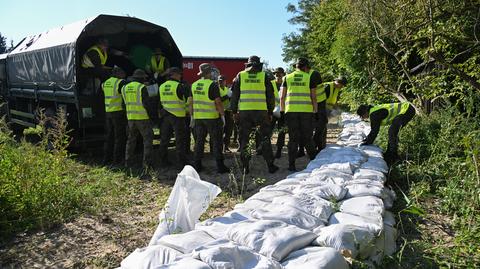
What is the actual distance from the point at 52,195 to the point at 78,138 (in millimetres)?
3137

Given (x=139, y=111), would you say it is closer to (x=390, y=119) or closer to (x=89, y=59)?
(x=89, y=59)

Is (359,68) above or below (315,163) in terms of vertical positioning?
above

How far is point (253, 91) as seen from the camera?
5977 millimetres

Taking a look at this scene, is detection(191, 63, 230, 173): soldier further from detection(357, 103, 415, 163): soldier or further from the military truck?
detection(357, 103, 415, 163): soldier

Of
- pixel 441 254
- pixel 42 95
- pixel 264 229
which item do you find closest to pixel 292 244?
pixel 264 229

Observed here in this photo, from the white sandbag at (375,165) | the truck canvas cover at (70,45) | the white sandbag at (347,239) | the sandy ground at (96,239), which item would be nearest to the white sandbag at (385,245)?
the white sandbag at (347,239)

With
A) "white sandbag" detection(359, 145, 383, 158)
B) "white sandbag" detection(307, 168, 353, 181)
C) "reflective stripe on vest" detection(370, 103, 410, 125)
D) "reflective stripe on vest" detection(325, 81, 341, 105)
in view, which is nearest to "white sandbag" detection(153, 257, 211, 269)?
"white sandbag" detection(307, 168, 353, 181)

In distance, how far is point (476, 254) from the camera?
9.80ft

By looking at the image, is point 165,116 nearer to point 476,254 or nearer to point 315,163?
point 315,163

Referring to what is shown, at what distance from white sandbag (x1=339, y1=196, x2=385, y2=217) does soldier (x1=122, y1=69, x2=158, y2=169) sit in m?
3.79

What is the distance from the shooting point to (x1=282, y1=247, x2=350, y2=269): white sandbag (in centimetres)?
235

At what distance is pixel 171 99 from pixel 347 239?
438 centimetres

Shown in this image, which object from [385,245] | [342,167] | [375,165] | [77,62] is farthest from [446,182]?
[77,62]

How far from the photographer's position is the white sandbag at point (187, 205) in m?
3.41
